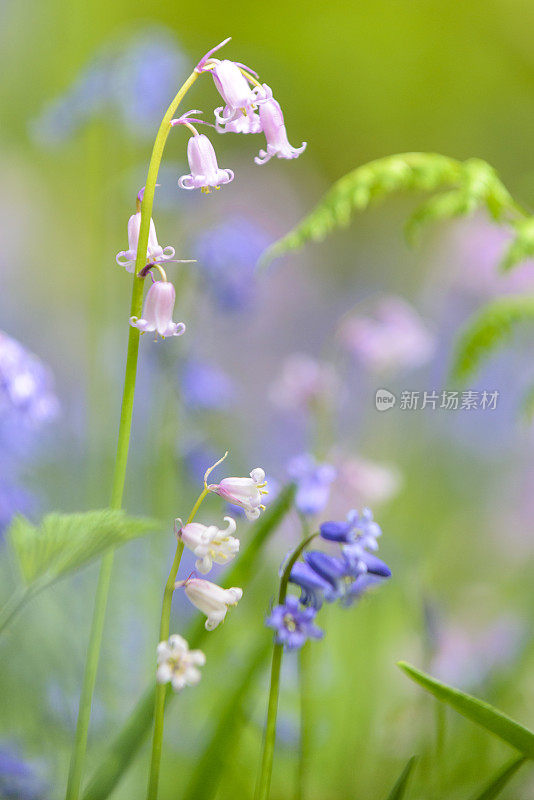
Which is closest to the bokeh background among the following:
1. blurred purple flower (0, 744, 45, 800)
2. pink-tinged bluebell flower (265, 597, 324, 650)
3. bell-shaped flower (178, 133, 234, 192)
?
blurred purple flower (0, 744, 45, 800)

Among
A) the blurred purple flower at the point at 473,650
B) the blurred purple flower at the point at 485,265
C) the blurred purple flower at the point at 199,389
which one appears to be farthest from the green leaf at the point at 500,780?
the blurred purple flower at the point at 485,265

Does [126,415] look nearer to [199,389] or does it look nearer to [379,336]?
[199,389]

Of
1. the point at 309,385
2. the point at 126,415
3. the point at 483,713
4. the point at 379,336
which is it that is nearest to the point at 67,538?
the point at 126,415

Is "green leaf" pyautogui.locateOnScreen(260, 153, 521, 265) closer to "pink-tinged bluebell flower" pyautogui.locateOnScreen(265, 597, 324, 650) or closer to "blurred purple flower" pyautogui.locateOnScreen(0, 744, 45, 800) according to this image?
"pink-tinged bluebell flower" pyautogui.locateOnScreen(265, 597, 324, 650)

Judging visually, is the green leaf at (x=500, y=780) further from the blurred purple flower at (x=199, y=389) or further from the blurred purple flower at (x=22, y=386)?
the blurred purple flower at (x=199, y=389)

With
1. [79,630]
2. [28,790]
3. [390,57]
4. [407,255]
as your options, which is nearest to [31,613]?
[79,630]

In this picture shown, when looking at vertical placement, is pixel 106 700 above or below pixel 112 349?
below

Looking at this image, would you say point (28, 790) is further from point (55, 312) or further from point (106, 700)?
point (55, 312)
